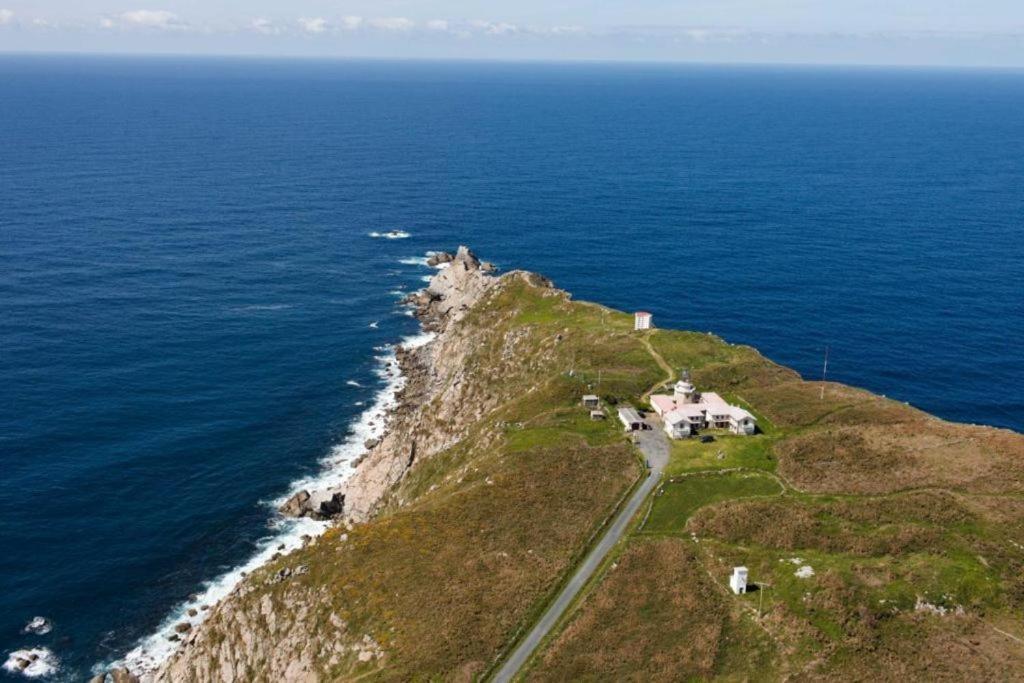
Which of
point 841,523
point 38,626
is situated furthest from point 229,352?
point 841,523

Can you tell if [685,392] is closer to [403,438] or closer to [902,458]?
[902,458]

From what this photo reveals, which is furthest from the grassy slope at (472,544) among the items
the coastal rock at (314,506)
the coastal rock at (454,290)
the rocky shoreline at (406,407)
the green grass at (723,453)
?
the coastal rock at (454,290)

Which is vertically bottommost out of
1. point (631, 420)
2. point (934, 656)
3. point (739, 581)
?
point (934, 656)

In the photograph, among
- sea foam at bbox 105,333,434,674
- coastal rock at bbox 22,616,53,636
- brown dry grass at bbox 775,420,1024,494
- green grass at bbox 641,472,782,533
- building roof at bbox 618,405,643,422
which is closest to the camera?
green grass at bbox 641,472,782,533

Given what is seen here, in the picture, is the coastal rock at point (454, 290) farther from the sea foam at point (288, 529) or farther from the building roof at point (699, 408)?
the building roof at point (699, 408)

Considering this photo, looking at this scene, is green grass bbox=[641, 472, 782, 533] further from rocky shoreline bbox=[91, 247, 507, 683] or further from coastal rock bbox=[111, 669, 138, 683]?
coastal rock bbox=[111, 669, 138, 683]

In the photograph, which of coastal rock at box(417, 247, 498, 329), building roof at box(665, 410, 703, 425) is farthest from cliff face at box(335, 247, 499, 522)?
building roof at box(665, 410, 703, 425)

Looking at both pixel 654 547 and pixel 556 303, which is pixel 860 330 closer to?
pixel 556 303

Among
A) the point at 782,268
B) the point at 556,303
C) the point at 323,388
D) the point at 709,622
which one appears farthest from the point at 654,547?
the point at 782,268
